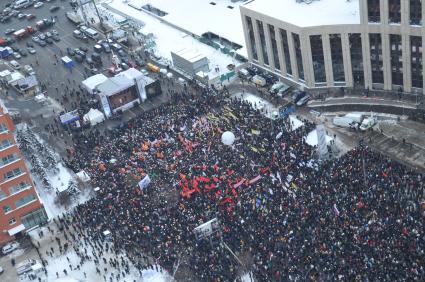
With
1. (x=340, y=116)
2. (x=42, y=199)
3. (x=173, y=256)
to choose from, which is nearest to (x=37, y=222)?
(x=42, y=199)

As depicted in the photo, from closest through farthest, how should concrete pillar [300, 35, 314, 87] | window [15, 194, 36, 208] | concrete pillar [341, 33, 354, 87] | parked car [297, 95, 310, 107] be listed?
window [15, 194, 36, 208], concrete pillar [341, 33, 354, 87], concrete pillar [300, 35, 314, 87], parked car [297, 95, 310, 107]

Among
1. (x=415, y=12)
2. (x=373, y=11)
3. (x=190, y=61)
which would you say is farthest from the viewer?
(x=190, y=61)

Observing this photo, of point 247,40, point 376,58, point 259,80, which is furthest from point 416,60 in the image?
point 247,40

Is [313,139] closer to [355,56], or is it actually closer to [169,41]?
[355,56]

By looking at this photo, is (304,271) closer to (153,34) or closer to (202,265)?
(202,265)

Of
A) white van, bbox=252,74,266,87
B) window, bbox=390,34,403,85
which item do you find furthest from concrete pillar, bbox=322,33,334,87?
white van, bbox=252,74,266,87

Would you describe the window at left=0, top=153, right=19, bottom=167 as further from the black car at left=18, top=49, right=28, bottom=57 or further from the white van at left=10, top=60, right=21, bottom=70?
the black car at left=18, top=49, right=28, bottom=57
